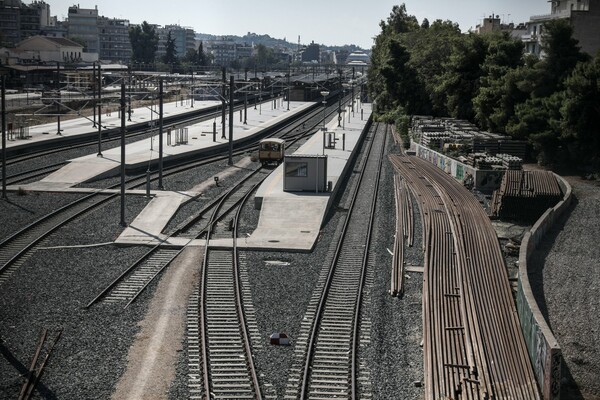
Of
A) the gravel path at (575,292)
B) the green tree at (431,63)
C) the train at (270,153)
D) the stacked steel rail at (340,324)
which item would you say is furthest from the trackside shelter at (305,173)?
the green tree at (431,63)

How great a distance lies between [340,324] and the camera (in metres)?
16.9

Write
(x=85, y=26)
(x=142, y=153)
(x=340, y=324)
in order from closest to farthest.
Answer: (x=340, y=324), (x=142, y=153), (x=85, y=26)

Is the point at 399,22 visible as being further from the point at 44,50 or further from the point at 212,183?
the point at 212,183

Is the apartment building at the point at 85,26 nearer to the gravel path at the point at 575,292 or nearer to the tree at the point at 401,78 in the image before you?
the tree at the point at 401,78

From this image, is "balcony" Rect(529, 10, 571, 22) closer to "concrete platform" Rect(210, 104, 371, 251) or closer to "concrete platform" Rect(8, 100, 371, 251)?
"concrete platform" Rect(8, 100, 371, 251)

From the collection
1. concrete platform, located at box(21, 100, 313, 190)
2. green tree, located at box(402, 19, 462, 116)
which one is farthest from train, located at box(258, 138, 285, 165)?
green tree, located at box(402, 19, 462, 116)

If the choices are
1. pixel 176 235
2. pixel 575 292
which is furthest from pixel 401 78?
pixel 575 292

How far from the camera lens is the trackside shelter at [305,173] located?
104ft

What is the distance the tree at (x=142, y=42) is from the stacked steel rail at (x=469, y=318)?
135195 mm

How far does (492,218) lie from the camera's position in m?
29.2

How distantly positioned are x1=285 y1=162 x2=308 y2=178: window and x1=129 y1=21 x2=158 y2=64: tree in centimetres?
12802

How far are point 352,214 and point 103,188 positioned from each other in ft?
34.1

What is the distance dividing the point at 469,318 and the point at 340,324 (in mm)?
2514

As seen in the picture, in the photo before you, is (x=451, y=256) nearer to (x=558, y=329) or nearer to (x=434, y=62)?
(x=558, y=329)
